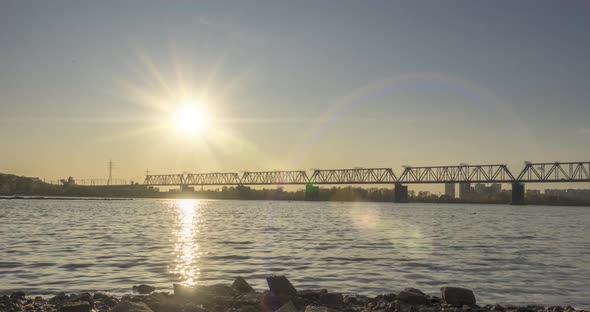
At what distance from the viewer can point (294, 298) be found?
654 inches

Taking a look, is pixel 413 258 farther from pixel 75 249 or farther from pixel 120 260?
pixel 75 249

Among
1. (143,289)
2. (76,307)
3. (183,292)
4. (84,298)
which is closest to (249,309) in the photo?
(183,292)

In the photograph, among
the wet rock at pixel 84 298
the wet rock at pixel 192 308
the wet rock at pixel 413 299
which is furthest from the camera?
the wet rock at pixel 413 299

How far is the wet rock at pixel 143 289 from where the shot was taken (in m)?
18.9

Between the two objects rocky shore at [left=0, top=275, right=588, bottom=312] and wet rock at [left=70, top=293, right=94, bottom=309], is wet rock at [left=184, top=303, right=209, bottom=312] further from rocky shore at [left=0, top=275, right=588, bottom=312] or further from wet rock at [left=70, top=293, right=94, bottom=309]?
wet rock at [left=70, top=293, right=94, bottom=309]

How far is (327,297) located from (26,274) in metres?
12.9

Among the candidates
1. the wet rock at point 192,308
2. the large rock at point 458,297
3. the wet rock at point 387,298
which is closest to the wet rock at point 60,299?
the wet rock at point 192,308

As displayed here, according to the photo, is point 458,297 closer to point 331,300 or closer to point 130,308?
point 331,300

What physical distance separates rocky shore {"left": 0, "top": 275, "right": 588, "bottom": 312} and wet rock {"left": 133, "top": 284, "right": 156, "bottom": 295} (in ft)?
4.21

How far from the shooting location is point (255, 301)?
16.2 meters

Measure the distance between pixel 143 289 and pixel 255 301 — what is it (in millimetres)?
4797

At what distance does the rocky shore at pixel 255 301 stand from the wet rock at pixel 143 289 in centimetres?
Result: 128

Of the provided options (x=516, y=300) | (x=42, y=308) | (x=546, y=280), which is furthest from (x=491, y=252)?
(x=42, y=308)

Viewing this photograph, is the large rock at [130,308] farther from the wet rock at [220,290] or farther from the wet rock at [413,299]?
the wet rock at [413,299]
